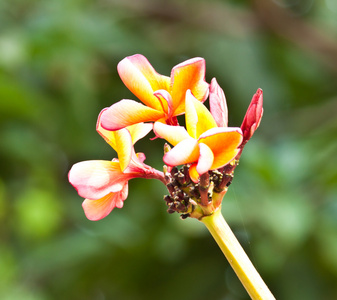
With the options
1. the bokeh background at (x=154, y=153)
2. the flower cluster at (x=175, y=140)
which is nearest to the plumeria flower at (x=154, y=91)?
the flower cluster at (x=175, y=140)

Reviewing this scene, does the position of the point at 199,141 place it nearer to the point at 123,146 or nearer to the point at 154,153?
the point at 123,146

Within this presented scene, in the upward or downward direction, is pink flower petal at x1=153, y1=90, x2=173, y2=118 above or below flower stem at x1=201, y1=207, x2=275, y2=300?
above

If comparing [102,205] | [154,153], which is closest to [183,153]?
[102,205]

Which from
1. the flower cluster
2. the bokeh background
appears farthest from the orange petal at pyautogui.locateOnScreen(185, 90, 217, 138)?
the bokeh background

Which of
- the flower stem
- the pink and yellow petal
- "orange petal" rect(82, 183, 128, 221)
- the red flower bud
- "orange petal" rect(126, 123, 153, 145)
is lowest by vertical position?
"orange petal" rect(82, 183, 128, 221)

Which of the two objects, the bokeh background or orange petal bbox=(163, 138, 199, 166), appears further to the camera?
the bokeh background

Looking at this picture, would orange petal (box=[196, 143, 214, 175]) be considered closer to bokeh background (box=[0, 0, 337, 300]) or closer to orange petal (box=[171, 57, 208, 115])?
orange petal (box=[171, 57, 208, 115])

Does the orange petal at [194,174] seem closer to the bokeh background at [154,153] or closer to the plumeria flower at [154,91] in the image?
the plumeria flower at [154,91]
